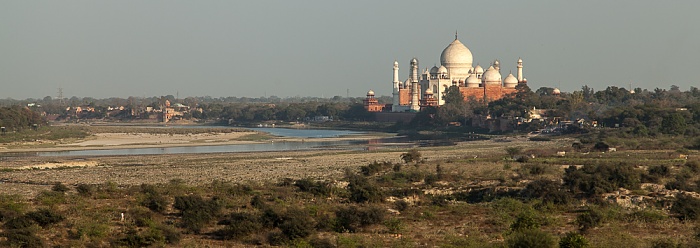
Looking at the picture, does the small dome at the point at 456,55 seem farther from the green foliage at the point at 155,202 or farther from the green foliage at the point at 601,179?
the green foliage at the point at 155,202

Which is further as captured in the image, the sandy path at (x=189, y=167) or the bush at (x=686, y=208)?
the sandy path at (x=189, y=167)

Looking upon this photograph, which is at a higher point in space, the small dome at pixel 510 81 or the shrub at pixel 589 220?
the small dome at pixel 510 81

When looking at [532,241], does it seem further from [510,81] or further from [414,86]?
[414,86]

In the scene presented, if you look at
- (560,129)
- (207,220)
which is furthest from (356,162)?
(560,129)

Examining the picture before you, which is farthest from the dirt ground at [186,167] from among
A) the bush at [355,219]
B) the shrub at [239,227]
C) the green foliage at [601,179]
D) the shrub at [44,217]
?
the bush at [355,219]

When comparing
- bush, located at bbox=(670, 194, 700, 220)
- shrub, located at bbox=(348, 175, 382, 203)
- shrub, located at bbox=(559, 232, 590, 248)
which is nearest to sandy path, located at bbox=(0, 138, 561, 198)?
shrub, located at bbox=(348, 175, 382, 203)

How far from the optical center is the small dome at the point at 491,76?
Answer: 3934 inches

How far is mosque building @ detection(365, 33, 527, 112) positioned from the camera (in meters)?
98.9

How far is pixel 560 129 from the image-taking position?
72.3 m

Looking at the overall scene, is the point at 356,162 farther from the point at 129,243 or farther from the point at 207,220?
the point at 129,243

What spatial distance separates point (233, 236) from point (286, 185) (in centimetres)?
1006

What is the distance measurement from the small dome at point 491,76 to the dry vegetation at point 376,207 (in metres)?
59.5

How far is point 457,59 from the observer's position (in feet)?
Result: 340

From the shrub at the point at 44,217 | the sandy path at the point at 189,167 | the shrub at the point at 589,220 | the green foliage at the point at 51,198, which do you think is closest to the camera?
the shrub at the point at 44,217
